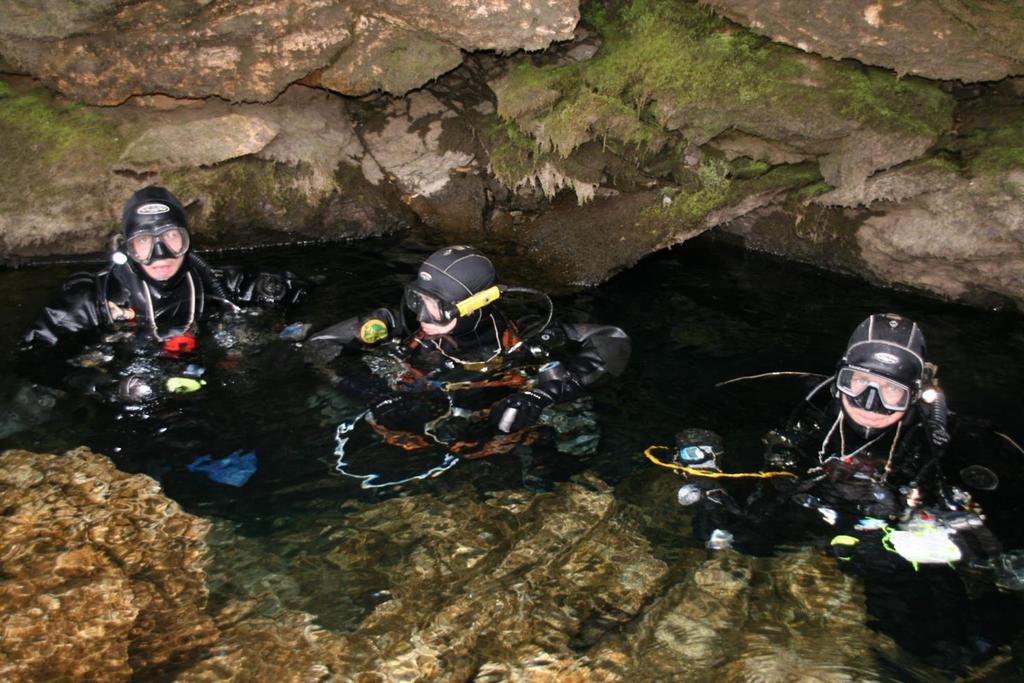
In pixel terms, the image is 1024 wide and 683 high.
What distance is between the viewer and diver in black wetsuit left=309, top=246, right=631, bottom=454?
19.1ft

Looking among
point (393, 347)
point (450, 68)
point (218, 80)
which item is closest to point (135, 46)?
point (218, 80)

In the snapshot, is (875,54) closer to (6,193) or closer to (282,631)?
(282,631)

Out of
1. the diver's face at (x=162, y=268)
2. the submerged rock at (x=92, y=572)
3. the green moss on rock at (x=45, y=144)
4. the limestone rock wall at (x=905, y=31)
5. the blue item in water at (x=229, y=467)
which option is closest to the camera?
the submerged rock at (x=92, y=572)

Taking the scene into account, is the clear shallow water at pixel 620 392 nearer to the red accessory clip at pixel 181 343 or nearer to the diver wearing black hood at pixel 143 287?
the red accessory clip at pixel 181 343

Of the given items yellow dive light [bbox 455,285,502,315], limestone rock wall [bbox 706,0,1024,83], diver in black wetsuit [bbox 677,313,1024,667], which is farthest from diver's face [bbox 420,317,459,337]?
limestone rock wall [bbox 706,0,1024,83]

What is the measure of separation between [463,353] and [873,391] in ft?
8.83

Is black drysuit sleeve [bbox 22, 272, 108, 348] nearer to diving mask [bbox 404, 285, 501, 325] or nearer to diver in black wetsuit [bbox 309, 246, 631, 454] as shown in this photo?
diver in black wetsuit [bbox 309, 246, 631, 454]

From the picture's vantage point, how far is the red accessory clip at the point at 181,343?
21.8 feet

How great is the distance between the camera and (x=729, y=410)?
21.2 ft

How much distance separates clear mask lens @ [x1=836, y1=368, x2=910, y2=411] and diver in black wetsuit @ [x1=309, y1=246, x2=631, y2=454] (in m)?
1.76

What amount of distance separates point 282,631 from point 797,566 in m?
2.75

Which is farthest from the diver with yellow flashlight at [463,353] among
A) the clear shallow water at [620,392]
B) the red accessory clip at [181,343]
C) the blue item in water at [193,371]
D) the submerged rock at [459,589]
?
the red accessory clip at [181,343]

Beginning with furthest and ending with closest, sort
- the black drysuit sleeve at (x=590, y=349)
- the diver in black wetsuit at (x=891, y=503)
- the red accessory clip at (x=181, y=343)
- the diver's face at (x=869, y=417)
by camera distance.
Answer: the red accessory clip at (x=181, y=343)
the black drysuit sleeve at (x=590, y=349)
the diver's face at (x=869, y=417)
the diver in black wetsuit at (x=891, y=503)

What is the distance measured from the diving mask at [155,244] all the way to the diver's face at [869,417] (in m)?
4.71
